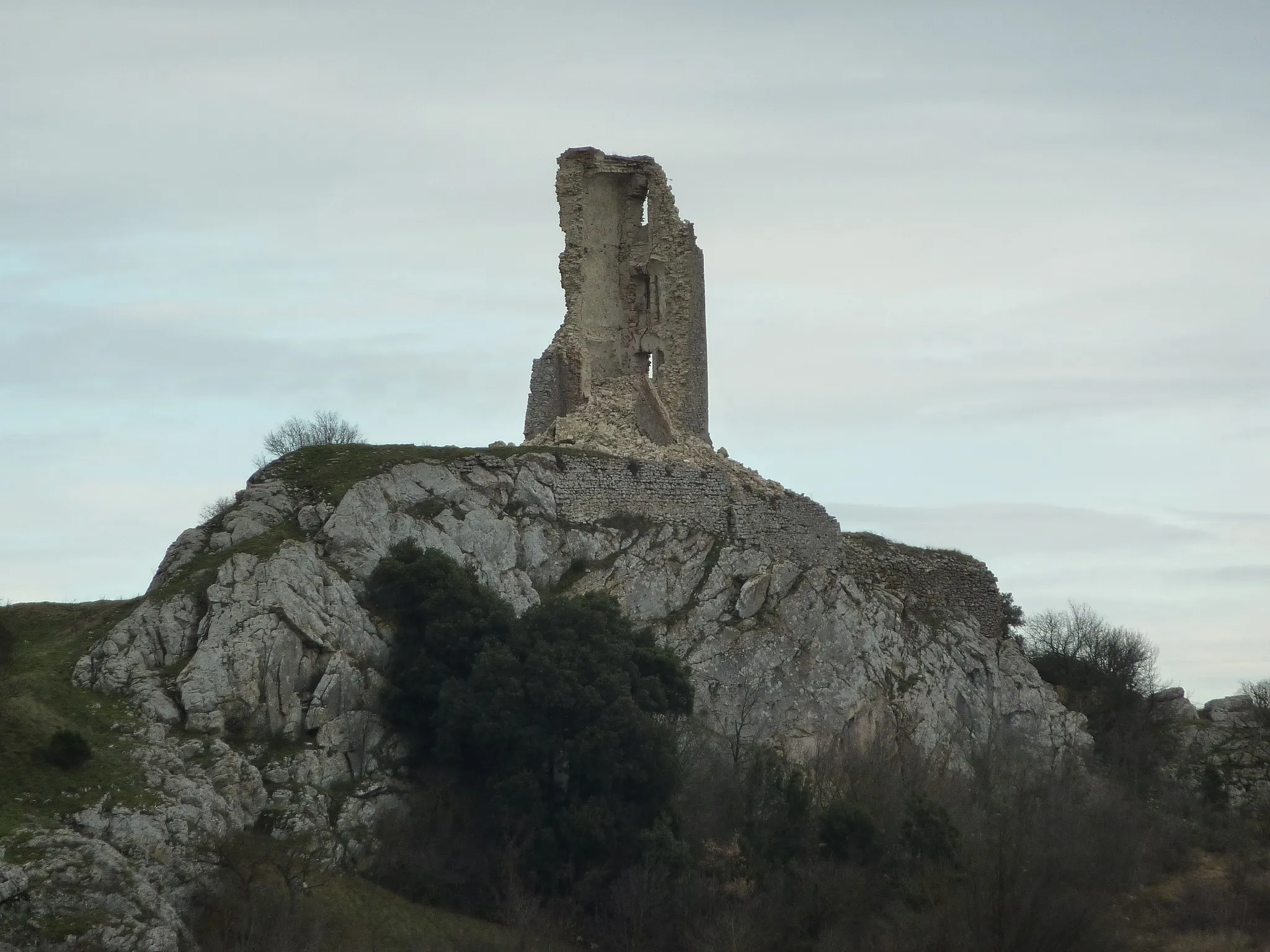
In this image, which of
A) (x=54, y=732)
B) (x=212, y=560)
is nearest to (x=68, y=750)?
(x=54, y=732)

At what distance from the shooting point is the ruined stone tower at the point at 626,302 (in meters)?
50.5

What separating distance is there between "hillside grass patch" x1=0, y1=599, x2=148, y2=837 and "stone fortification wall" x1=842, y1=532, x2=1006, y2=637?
59.8 feet

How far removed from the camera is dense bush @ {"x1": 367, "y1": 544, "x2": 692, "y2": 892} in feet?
126

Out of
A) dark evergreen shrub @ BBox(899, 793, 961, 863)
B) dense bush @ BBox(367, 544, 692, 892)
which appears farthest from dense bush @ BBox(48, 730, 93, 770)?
dark evergreen shrub @ BBox(899, 793, 961, 863)

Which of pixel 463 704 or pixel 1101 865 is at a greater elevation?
pixel 463 704

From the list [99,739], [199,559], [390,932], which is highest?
[199,559]

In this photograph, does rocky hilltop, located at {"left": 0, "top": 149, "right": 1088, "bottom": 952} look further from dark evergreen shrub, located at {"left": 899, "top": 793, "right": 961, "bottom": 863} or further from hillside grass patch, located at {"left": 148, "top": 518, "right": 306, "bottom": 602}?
dark evergreen shrub, located at {"left": 899, "top": 793, "right": 961, "bottom": 863}

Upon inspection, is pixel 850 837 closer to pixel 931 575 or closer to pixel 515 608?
pixel 515 608

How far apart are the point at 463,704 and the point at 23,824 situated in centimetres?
877

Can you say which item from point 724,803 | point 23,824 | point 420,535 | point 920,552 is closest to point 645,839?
point 724,803

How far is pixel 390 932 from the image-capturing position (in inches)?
1399

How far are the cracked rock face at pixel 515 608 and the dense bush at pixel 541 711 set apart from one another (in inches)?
27.8

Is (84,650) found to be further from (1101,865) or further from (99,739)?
(1101,865)

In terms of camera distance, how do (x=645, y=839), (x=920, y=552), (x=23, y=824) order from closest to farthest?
(x=23, y=824) < (x=645, y=839) < (x=920, y=552)
